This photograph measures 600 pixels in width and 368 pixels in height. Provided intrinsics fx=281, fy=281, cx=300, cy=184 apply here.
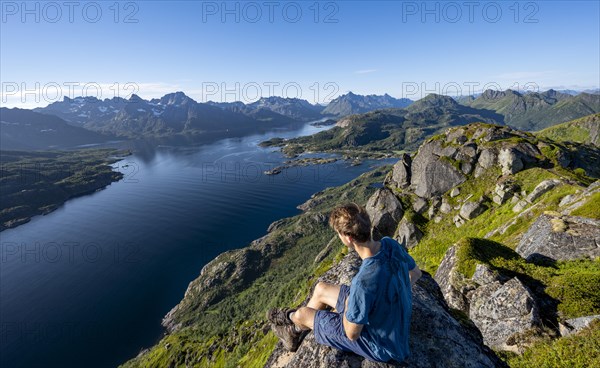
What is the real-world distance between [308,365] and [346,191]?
176 metres

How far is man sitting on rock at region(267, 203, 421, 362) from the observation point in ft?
18.9

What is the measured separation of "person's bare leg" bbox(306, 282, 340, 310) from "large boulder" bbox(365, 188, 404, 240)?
136ft

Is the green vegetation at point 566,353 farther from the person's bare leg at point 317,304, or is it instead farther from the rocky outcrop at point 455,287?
the person's bare leg at point 317,304

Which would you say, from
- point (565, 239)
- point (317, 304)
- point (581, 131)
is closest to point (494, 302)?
point (565, 239)

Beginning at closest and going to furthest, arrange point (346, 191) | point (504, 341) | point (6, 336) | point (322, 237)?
point (504, 341) → point (6, 336) → point (322, 237) → point (346, 191)

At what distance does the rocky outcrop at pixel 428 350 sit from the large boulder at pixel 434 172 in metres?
41.7

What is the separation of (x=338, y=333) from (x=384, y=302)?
1603mm

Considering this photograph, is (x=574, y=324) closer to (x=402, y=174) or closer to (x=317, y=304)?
(x=317, y=304)

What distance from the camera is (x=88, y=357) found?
8450 cm

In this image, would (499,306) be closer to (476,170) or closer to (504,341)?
(504,341)

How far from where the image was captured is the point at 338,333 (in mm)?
6766

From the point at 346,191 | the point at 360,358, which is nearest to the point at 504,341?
the point at 360,358

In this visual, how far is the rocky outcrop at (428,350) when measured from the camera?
23.1 ft

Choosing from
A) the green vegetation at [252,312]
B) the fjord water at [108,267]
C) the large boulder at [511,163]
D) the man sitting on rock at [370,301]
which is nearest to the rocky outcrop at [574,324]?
the man sitting on rock at [370,301]
